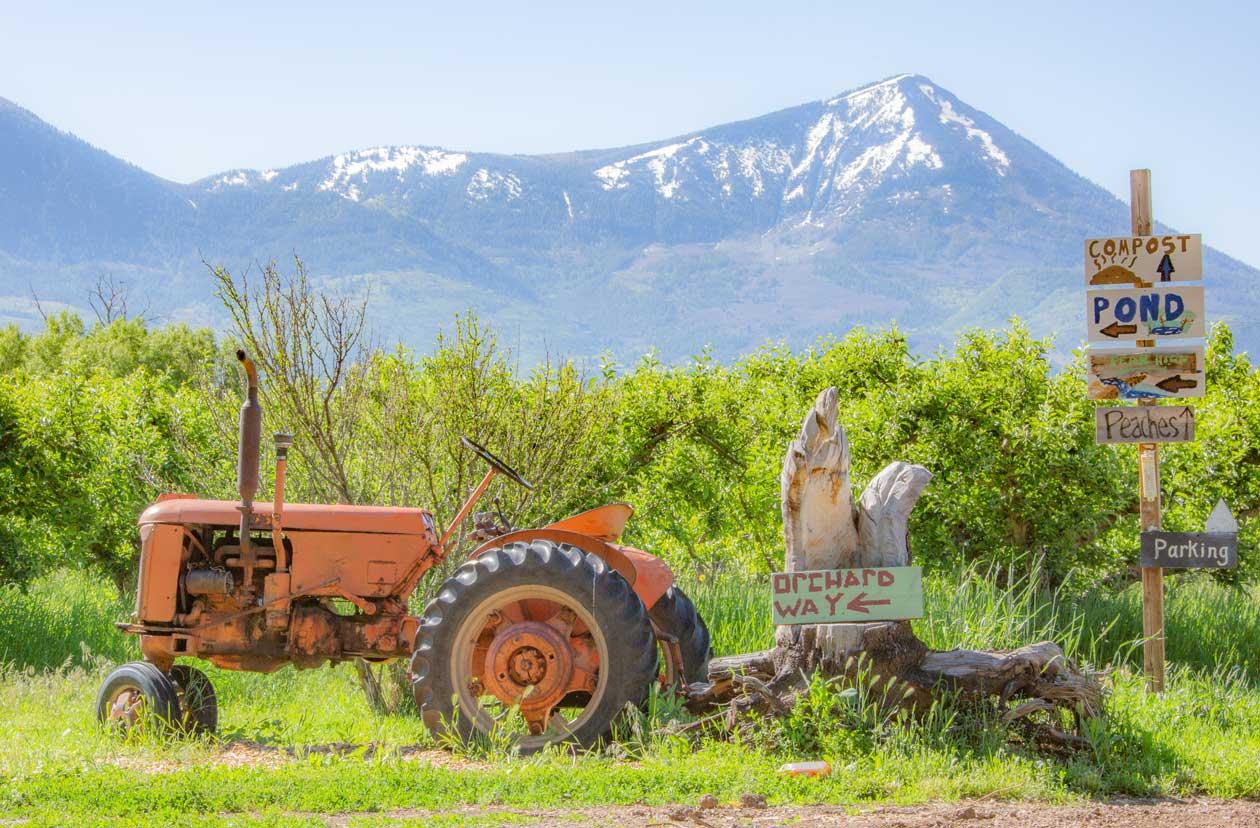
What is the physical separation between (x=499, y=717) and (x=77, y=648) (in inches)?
266

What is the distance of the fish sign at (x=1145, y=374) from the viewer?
828 cm

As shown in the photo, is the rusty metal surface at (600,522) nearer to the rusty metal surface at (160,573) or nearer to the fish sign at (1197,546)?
the rusty metal surface at (160,573)

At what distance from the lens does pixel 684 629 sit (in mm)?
8070

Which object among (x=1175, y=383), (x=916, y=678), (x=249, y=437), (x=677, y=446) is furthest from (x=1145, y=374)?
(x=677, y=446)

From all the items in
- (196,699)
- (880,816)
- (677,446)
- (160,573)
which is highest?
(677,446)

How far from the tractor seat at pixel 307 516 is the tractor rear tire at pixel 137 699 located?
2.69ft

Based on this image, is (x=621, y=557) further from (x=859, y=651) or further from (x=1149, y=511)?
(x=1149, y=511)

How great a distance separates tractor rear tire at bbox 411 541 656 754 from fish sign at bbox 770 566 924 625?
0.81 m

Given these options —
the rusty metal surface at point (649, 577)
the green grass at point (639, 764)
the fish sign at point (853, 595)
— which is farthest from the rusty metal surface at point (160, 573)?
the fish sign at point (853, 595)

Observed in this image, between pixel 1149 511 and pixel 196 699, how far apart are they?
18.9 ft

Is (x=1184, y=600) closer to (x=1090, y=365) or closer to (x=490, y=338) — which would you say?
(x=1090, y=365)

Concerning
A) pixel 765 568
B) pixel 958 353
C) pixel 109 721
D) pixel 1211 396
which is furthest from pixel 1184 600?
pixel 109 721

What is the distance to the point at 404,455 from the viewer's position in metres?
9.52

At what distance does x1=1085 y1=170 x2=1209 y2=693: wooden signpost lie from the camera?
8.25 meters
